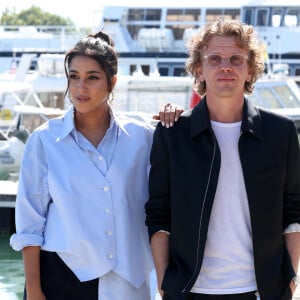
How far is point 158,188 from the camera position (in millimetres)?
2846

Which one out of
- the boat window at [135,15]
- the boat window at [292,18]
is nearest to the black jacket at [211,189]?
the boat window at [292,18]

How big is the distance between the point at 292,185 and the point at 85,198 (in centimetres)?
71

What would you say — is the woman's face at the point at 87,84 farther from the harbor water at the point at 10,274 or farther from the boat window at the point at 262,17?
the boat window at the point at 262,17

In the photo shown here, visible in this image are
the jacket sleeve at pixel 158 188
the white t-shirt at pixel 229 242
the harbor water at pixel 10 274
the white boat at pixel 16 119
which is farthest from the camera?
the white boat at pixel 16 119

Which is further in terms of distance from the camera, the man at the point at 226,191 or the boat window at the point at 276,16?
the boat window at the point at 276,16

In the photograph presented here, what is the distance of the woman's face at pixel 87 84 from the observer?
2936 mm

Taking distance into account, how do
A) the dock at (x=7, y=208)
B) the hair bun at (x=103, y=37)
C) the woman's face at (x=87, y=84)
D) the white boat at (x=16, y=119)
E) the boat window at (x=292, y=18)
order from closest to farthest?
the woman's face at (x=87, y=84)
the hair bun at (x=103, y=37)
the dock at (x=7, y=208)
the white boat at (x=16, y=119)
the boat window at (x=292, y=18)

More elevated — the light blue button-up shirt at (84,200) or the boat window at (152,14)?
the light blue button-up shirt at (84,200)

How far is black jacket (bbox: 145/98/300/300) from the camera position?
9.00ft

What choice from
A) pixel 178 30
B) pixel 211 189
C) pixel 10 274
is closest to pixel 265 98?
pixel 10 274

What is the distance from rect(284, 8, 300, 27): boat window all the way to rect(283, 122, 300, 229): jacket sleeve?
2871 centimetres

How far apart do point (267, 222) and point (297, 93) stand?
52.3 ft

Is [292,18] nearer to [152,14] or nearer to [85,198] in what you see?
[152,14]

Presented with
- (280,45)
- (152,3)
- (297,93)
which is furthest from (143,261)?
(152,3)
